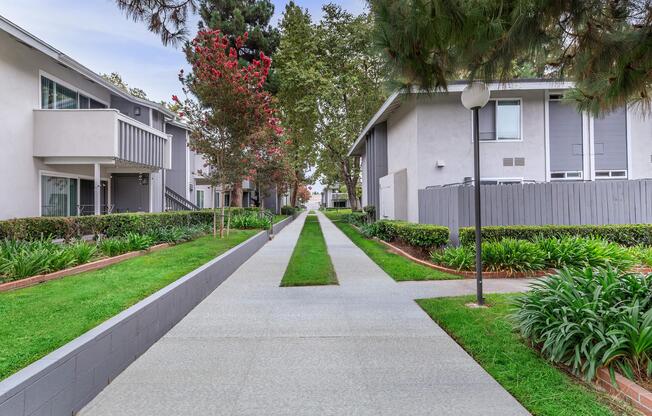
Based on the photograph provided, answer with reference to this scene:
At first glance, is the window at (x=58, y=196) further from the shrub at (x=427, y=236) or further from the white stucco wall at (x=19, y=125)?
the shrub at (x=427, y=236)

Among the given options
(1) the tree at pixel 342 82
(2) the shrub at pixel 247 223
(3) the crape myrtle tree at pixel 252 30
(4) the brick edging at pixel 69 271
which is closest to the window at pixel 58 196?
(4) the brick edging at pixel 69 271

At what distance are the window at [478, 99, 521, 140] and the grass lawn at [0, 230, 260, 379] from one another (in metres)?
9.41

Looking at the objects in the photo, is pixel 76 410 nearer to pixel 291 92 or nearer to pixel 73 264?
pixel 73 264

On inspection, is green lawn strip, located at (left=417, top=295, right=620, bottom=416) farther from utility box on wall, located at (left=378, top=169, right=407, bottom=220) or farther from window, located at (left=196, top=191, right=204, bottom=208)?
window, located at (left=196, top=191, right=204, bottom=208)

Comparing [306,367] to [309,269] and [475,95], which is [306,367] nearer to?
[475,95]

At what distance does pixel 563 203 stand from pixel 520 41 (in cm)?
746

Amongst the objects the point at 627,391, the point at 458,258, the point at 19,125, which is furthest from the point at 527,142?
the point at 19,125

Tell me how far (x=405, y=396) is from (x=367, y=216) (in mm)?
17579

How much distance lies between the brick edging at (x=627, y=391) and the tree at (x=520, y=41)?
10.6 ft

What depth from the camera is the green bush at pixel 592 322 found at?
3.33 m

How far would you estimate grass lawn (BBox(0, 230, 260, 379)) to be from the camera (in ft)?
10.8

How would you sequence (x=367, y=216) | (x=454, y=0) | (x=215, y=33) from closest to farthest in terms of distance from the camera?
(x=454, y=0), (x=215, y=33), (x=367, y=216)

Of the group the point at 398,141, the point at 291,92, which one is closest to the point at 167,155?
the point at 398,141

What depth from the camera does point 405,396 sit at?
3.23m
